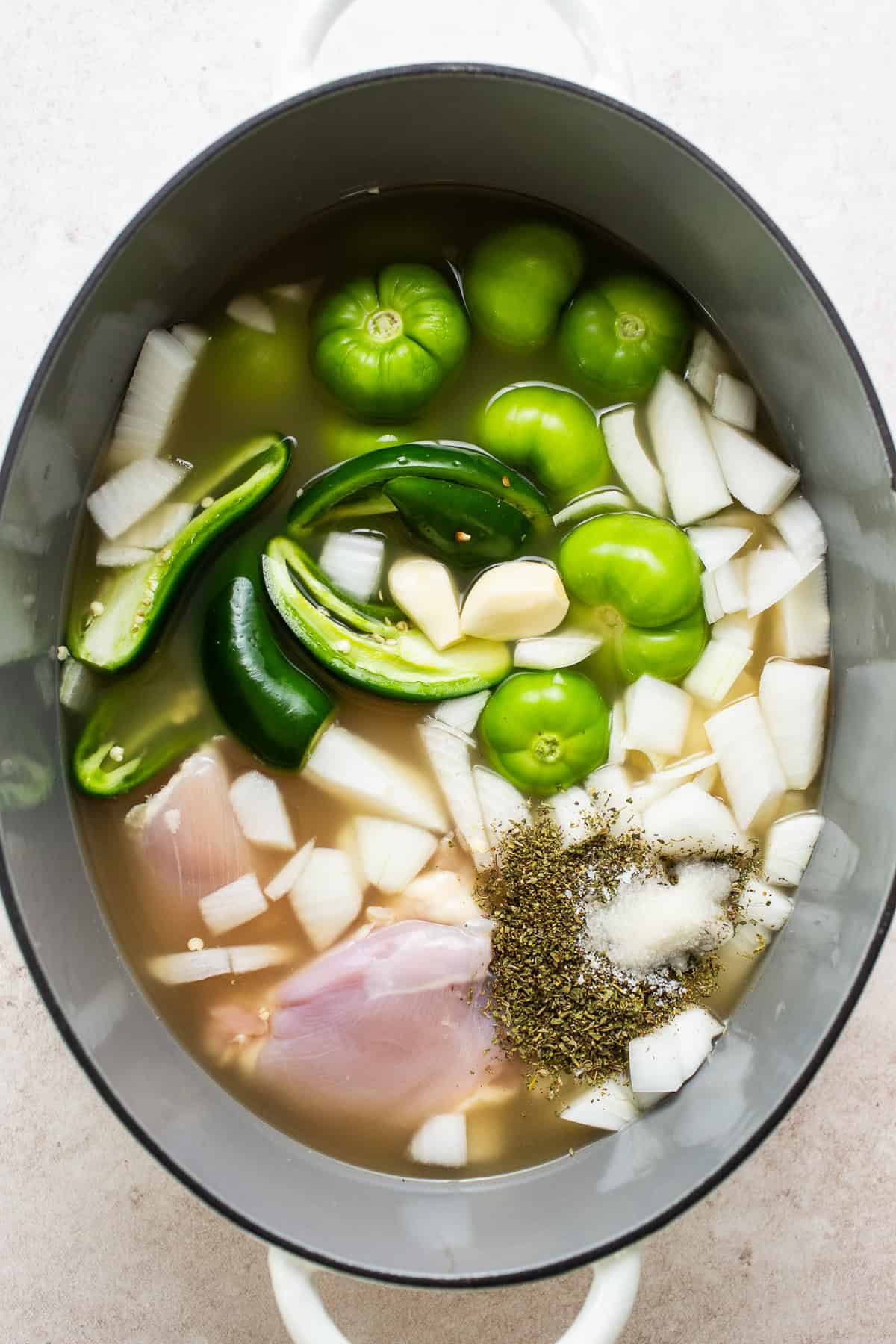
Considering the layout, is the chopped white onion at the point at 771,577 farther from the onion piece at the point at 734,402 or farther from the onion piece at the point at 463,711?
the onion piece at the point at 463,711

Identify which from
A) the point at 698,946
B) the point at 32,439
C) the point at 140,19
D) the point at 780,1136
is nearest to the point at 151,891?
the point at 32,439

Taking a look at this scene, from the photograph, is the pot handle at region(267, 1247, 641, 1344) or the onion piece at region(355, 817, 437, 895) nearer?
the pot handle at region(267, 1247, 641, 1344)

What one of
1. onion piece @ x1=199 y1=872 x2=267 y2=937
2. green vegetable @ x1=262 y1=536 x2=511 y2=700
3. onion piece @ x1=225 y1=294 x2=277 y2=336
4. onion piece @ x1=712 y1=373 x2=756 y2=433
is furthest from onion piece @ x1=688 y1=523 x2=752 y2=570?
onion piece @ x1=199 y1=872 x2=267 y2=937

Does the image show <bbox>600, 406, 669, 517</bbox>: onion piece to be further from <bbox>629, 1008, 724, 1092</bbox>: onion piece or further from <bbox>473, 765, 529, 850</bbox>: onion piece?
<bbox>629, 1008, 724, 1092</bbox>: onion piece

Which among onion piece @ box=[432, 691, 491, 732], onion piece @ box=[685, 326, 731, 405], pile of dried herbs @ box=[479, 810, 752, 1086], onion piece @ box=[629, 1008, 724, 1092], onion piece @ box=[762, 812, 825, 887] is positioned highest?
onion piece @ box=[685, 326, 731, 405]

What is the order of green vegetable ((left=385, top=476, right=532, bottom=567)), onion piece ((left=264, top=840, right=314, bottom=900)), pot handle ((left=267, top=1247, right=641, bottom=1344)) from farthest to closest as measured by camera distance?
1. onion piece ((left=264, top=840, right=314, bottom=900))
2. green vegetable ((left=385, top=476, right=532, bottom=567))
3. pot handle ((left=267, top=1247, right=641, bottom=1344))

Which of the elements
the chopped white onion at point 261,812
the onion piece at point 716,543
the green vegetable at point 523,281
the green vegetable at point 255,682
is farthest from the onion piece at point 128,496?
the onion piece at point 716,543
